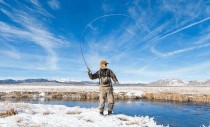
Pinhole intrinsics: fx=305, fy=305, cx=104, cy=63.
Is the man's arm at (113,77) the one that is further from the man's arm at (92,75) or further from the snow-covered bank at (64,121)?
the snow-covered bank at (64,121)

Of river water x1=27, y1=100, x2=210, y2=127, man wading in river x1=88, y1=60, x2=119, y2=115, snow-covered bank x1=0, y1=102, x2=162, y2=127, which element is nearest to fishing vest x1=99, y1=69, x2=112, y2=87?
man wading in river x1=88, y1=60, x2=119, y2=115

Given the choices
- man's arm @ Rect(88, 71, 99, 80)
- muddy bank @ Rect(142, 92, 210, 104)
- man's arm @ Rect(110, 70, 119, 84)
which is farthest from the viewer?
muddy bank @ Rect(142, 92, 210, 104)

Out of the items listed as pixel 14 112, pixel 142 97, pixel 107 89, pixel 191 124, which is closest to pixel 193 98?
pixel 142 97

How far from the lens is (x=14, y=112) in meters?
13.8

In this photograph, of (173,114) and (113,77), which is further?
(173,114)

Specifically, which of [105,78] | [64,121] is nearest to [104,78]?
[105,78]

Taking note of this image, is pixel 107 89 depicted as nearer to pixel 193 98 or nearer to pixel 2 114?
pixel 2 114

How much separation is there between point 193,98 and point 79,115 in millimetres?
30106

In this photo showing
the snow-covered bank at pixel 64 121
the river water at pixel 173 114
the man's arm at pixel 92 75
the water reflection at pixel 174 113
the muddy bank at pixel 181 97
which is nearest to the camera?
the snow-covered bank at pixel 64 121

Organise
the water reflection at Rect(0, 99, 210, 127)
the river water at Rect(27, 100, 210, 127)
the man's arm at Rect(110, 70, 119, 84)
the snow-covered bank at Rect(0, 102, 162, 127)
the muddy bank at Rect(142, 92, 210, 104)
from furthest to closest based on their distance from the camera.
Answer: the muddy bank at Rect(142, 92, 210, 104), the water reflection at Rect(0, 99, 210, 127), the river water at Rect(27, 100, 210, 127), the man's arm at Rect(110, 70, 119, 84), the snow-covered bank at Rect(0, 102, 162, 127)

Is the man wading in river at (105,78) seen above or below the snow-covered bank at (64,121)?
above

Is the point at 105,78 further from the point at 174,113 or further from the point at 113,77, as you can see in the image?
the point at 174,113

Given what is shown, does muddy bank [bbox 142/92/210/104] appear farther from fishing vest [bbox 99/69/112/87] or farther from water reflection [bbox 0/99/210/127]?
fishing vest [bbox 99/69/112/87]

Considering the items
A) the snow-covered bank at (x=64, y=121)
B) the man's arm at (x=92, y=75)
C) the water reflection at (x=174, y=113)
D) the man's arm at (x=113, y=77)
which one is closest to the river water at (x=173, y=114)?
the water reflection at (x=174, y=113)
